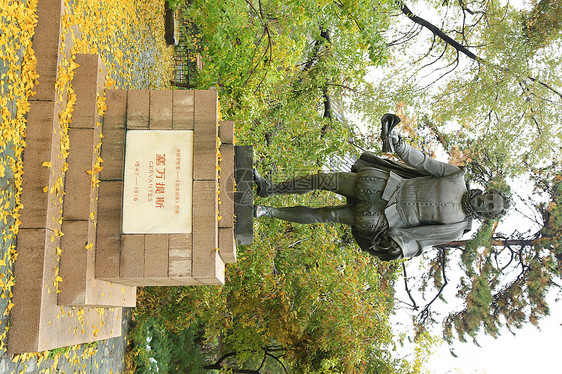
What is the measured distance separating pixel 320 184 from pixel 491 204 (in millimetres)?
2261

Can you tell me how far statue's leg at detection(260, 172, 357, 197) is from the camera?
626cm

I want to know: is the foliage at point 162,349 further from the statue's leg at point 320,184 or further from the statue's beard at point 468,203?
the statue's beard at point 468,203

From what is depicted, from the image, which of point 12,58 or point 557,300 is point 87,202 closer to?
point 12,58

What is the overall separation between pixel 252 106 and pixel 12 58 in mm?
5470

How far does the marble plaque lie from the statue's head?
3.74 meters

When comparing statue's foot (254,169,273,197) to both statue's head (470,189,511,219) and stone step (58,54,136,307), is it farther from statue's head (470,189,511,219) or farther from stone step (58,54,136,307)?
statue's head (470,189,511,219)

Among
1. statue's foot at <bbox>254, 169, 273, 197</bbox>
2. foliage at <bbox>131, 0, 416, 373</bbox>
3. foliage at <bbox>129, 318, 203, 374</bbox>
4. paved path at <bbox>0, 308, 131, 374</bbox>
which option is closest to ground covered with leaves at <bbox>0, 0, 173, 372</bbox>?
paved path at <bbox>0, 308, 131, 374</bbox>

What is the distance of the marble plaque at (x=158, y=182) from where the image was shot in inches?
187

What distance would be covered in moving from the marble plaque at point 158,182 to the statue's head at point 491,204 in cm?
374

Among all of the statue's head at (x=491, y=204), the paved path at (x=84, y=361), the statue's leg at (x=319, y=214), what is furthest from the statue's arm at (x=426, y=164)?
the paved path at (x=84, y=361)

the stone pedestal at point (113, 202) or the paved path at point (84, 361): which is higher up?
the stone pedestal at point (113, 202)

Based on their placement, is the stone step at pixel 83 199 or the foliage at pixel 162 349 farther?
the foliage at pixel 162 349

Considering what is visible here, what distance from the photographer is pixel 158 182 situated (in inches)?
191

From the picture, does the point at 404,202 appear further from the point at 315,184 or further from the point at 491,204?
the point at 315,184
